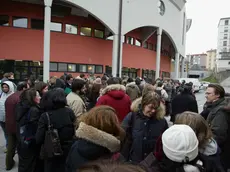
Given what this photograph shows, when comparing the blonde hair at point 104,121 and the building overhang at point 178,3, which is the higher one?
the building overhang at point 178,3

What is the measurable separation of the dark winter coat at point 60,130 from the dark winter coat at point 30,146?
42cm

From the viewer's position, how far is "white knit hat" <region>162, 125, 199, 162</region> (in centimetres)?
190

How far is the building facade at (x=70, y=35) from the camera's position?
18344 millimetres

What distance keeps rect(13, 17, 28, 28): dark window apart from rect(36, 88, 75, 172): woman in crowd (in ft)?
58.2

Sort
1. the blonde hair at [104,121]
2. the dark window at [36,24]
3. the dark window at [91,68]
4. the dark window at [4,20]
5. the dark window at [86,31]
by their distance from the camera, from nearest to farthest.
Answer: the blonde hair at [104,121] → the dark window at [4,20] → the dark window at [36,24] → the dark window at [86,31] → the dark window at [91,68]

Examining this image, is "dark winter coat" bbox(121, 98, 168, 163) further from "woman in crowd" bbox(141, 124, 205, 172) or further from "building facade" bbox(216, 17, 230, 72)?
"building facade" bbox(216, 17, 230, 72)

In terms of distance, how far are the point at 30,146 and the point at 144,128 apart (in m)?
2.05

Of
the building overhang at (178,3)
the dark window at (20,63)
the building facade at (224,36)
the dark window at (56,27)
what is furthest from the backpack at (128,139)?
the building facade at (224,36)

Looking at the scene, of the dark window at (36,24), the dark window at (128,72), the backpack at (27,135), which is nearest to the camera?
the backpack at (27,135)

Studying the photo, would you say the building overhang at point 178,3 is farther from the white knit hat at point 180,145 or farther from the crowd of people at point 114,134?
the white knit hat at point 180,145

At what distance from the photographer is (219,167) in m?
2.24

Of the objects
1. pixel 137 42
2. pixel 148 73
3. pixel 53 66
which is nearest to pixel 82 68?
pixel 53 66

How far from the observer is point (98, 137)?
2.27 metres

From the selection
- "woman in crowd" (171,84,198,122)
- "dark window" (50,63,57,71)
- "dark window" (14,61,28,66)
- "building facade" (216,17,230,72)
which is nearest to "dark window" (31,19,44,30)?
"dark window" (14,61,28,66)
